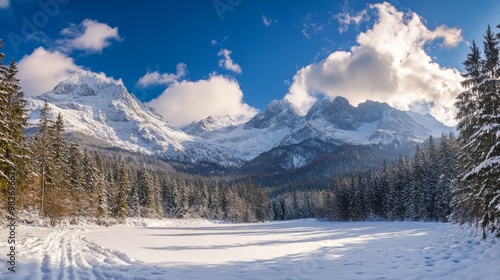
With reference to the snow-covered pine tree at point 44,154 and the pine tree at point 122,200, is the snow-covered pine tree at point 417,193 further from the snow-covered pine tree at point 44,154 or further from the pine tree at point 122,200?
the snow-covered pine tree at point 44,154

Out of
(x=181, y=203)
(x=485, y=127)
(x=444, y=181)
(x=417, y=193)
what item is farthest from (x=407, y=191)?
(x=181, y=203)

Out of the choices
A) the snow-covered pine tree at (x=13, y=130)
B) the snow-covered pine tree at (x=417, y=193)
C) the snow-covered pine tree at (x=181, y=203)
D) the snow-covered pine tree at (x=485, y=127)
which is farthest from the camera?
the snow-covered pine tree at (x=181, y=203)


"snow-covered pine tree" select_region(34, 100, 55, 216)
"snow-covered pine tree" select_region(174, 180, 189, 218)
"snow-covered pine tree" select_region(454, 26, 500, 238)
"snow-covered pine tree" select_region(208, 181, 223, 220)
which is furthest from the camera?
"snow-covered pine tree" select_region(208, 181, 223, 220)

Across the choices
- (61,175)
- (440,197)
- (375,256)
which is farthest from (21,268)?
(440,197)

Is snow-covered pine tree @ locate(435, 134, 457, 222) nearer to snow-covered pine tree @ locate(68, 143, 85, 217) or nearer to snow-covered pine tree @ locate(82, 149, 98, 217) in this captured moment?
snow-covered pine tree @ locate(68, 143, 85, 217)

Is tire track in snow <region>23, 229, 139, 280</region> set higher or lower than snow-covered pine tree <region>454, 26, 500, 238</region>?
lower

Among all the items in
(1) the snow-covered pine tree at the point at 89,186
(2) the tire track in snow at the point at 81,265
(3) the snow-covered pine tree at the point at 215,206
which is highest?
(1) the snow-covered pine tree at the point at 89,186

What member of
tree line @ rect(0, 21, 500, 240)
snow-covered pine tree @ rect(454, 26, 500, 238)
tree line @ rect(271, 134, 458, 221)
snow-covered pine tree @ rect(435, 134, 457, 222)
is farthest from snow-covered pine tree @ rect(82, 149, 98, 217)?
snow-covered pine tree @ rect(435, 134, 457, 222)

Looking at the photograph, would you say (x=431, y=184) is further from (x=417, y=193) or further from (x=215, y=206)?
(x=215, y=206)

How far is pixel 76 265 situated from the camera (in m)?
13.0

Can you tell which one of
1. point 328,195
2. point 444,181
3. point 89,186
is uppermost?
point 89,186

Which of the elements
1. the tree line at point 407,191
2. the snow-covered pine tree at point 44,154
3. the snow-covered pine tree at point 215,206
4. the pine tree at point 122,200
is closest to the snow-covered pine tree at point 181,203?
the snow-covered pine tree at point 215,206

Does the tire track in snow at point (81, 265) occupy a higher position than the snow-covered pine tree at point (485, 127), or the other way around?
the snow-covered pine tree at point (485, 127)

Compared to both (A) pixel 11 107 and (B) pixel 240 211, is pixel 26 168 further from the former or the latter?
(B) pixel 240 211
